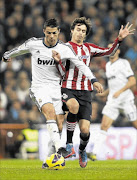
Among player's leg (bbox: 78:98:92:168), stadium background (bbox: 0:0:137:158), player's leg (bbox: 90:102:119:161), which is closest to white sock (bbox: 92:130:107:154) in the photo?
player's leg (bbox: 90:102:119:161)

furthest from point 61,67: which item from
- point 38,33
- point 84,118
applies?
point 38,33

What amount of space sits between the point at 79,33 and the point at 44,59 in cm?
87

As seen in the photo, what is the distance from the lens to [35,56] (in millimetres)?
6953

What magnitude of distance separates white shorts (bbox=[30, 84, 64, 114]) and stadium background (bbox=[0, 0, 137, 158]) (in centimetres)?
517

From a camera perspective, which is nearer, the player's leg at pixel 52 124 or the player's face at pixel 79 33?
the player's leg at pixel 52 124

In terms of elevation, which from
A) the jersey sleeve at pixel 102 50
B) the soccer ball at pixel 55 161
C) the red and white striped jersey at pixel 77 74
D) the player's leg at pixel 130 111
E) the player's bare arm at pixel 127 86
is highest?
the jersey sleeve at pixel 102 50

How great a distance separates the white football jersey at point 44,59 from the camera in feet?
22.6

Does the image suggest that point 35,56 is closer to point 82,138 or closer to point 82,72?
point 82,72

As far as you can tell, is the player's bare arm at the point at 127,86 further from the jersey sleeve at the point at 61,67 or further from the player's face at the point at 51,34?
the player's face at the point at 51,34

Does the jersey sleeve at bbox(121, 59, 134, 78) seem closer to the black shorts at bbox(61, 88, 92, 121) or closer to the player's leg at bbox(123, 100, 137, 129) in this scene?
the player's leg at bbox(123, 100, 137, 129)

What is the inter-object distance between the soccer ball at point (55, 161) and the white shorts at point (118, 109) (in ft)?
13.3

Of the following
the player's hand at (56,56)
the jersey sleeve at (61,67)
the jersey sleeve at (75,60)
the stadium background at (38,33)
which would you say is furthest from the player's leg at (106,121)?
the player's hand at (56,56)

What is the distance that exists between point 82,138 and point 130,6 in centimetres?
1055

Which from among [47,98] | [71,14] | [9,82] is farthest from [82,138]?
[71,14]
